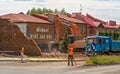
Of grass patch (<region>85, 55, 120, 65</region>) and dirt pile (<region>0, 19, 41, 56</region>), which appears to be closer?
grass patch (<region>85, 55, 120, 65</region>)

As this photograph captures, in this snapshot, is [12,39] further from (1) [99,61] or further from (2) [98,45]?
(1) [99,61]

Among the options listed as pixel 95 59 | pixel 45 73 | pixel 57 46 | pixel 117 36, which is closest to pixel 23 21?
pixel 57 46

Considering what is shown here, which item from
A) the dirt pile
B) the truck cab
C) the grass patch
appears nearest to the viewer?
the grass patch

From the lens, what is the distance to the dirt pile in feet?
174

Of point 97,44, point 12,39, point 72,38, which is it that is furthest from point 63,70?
point 72,38

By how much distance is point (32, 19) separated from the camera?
307 feet

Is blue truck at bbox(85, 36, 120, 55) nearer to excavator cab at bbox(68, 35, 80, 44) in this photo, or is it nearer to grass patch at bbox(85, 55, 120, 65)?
excavator cab at bbox(68, 35, 80, 44)

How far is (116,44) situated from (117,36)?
49.5 m

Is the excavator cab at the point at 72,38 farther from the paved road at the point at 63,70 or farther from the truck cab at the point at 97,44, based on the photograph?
the paved road at the point at 63,70

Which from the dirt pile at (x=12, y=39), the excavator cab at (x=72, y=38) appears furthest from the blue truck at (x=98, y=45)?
the excavator cab at (x=72, y=38)

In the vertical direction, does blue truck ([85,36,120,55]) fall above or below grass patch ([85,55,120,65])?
below

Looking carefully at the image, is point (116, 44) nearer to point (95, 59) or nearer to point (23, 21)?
point (95, 59)

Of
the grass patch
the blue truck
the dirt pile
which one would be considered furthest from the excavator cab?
the grass patch

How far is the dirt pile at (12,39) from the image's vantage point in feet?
174
